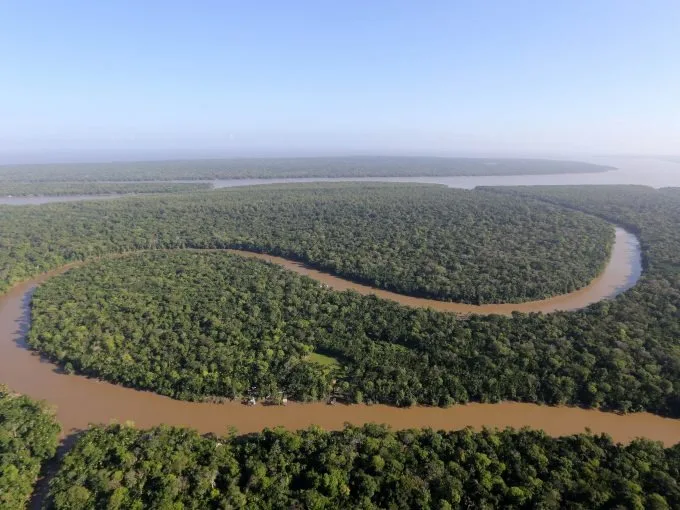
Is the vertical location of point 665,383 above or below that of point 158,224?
below

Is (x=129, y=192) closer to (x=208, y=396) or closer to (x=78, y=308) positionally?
(x=78, y=308)

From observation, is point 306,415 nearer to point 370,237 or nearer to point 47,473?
point 47,473

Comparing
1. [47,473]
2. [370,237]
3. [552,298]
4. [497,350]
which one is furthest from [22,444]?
[370,237]

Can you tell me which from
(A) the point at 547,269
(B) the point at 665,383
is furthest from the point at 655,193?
(B) the point at 665,383

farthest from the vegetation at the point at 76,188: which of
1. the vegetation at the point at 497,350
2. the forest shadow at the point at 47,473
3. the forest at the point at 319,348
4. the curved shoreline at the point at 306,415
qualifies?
the forest shadow at the point at 47,473

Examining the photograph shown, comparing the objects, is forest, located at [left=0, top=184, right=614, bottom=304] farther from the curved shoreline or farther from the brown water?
the curved shoreline

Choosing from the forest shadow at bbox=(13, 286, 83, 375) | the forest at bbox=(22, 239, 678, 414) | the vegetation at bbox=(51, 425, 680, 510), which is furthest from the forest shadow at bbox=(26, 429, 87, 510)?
the forest shadow at bbox=(13, 286, 83, 375)
